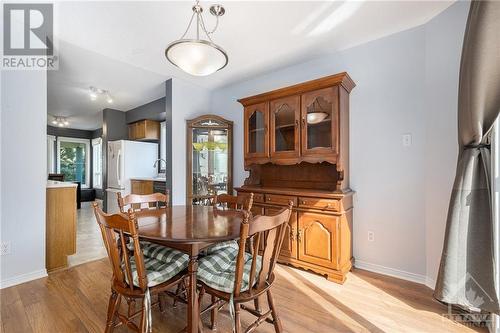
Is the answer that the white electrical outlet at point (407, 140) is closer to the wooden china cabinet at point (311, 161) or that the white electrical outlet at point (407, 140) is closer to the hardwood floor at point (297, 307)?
the wooden china cabinet at point (311, 161)

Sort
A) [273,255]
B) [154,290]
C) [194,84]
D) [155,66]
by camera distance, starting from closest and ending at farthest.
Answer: [154,290] < [273,255] < [155,66] < [194,84]

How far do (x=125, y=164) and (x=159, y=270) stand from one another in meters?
3.91

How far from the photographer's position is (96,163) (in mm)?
8008

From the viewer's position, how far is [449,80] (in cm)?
205

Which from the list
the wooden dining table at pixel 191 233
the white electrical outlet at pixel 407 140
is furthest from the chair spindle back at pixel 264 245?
the white electrical outlet at pixel 407 140

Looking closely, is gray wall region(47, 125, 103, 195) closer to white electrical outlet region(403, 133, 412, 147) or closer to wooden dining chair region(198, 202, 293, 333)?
wooden dining chair region(198, 202, 293, 333)

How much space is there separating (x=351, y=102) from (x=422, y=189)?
1.16m

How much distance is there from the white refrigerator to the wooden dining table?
331 centimetres

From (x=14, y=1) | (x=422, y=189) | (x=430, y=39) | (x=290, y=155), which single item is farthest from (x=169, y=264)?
(x=430, y=39)

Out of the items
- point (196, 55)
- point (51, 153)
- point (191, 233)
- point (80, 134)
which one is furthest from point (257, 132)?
point (80, 134)

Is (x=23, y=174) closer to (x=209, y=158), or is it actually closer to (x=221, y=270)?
(x=209, y=158)

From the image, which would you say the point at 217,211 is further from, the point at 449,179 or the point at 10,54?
the point at 10,54

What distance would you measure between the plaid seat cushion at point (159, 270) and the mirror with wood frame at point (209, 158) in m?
2.09
